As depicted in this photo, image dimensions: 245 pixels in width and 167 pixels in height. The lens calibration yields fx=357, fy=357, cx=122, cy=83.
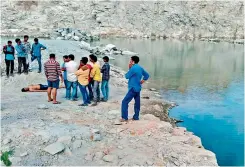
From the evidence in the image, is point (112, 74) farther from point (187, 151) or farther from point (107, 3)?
point (107, 3)

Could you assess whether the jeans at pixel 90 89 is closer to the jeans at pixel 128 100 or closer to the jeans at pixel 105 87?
the jeans at pixel 105 87

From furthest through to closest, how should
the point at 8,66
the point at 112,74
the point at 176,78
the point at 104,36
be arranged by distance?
1. the point at 104,36
2. the point at 176,78
3. the point at 112,74
4. the point at 8,66

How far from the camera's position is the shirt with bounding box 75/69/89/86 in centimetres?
1242

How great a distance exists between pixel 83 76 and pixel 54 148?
4431 millimetres

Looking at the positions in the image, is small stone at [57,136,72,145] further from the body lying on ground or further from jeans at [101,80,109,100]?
the body lying on ground

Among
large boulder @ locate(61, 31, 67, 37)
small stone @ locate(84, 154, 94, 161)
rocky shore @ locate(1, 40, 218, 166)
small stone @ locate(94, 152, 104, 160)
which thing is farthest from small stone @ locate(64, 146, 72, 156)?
large boulder @ locate(61, 31, 67, 37)

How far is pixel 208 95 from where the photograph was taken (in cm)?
1873

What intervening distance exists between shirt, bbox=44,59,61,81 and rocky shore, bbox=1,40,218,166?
0.99 meters

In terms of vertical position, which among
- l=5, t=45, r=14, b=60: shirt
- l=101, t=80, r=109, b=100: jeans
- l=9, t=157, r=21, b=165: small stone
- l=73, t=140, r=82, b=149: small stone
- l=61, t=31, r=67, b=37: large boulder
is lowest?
l=9, t=157, r=21, b=165: small stone

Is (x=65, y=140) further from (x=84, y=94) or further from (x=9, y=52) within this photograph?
(x=9, y=52)

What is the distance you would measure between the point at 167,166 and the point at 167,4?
210 feet

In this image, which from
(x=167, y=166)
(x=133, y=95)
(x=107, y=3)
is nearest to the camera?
→ (x=167, y=166)

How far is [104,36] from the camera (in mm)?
61031

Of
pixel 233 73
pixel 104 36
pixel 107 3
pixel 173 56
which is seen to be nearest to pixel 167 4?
pixel 107 3
